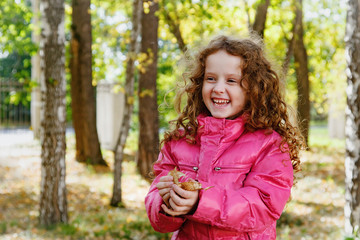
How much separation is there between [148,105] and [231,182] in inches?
284

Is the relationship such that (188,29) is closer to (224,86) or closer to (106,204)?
(106,204)

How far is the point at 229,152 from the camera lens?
1995 mm

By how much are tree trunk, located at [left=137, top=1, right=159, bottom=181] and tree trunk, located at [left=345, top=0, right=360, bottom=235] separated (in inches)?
177

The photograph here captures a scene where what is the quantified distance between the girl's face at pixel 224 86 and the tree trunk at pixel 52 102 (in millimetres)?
3637

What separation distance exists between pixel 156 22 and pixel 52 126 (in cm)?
355

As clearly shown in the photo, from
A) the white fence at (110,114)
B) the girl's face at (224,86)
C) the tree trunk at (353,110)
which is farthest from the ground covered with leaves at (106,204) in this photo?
the girl's face at (224,86)

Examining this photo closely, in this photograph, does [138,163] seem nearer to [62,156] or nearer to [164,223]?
[62,156]

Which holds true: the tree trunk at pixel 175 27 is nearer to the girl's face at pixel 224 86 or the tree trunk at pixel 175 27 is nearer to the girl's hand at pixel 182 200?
the girl's face at pixel 224 86

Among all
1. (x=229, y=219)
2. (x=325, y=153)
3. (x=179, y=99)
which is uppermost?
(x=179, y=99)

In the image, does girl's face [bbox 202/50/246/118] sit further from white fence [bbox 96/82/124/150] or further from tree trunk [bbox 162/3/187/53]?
white fence [bbox 96/82/124/150]

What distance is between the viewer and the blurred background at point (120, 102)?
5.42 metres

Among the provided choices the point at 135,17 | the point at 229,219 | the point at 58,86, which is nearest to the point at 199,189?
the point at 229,219

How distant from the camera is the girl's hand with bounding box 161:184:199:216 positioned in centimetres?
174

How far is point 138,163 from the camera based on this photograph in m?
9.66
